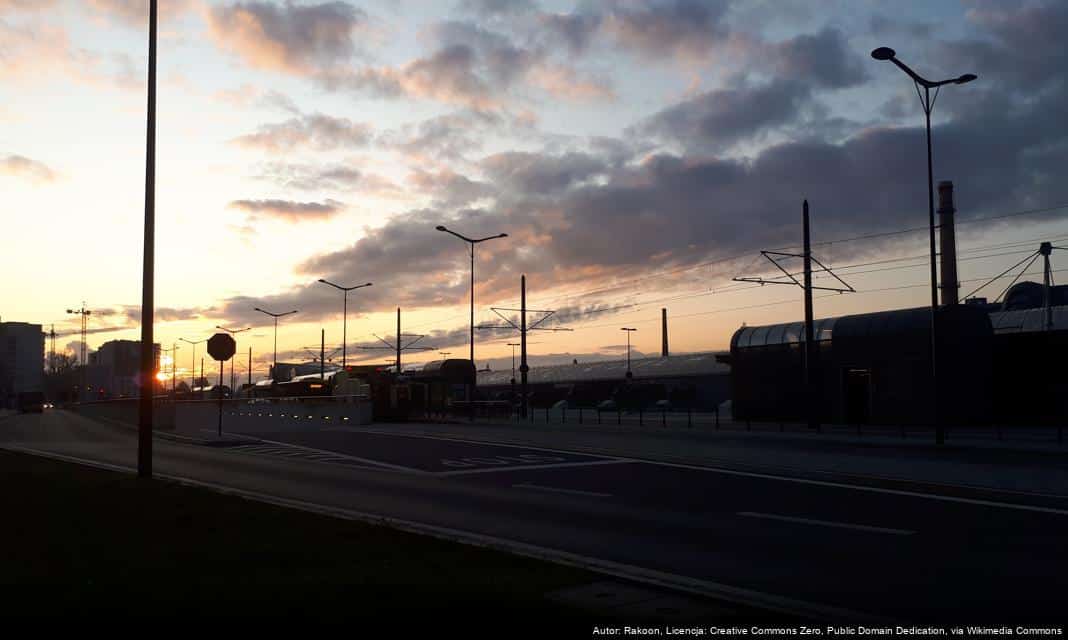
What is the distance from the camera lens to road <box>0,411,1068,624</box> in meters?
8.32

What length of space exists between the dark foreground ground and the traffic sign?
20.6 metres

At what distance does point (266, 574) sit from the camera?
829cm

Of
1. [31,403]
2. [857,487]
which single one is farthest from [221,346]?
[31,403]

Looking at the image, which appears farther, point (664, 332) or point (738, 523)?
point (664, 332)

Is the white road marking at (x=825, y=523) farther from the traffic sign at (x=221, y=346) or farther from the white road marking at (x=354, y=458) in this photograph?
the traffic sign at (x=221, y=346)

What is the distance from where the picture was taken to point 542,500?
1584 centimetres

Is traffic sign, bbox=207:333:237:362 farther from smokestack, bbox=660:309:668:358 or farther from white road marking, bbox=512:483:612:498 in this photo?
smokestack, bbox=660:309:668:358

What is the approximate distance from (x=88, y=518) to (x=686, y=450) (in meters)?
18.9

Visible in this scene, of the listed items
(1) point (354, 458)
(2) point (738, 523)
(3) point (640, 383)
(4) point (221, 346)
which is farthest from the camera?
(3) point (640, 383)

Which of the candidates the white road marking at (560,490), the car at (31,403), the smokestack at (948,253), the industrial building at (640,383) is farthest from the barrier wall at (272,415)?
the car at (31,403)

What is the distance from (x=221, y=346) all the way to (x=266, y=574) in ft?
88.6

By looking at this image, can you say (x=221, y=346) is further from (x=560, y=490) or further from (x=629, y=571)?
(x=629, y=571)

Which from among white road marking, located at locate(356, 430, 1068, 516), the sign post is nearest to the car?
the sign post

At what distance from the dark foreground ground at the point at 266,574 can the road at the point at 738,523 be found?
4.27ft
